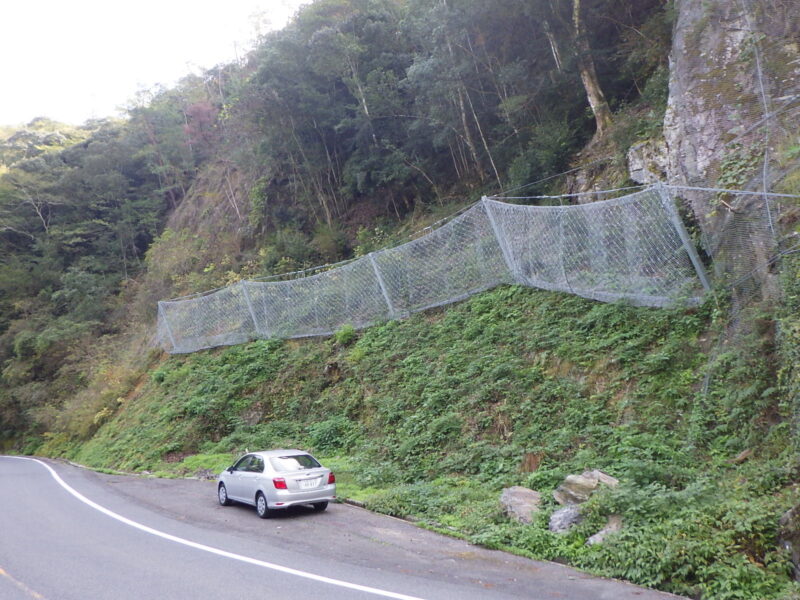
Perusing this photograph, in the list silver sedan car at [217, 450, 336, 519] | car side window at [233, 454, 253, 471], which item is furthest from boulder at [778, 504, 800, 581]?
car side window at [233, 454, 253, 471]

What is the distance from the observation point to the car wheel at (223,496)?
10.2m

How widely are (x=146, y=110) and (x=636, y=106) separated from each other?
3844 cm

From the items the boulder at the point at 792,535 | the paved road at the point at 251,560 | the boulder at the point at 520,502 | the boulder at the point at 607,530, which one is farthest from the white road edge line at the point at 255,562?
the boulder at the point at 792,535

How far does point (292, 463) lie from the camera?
9258 millimetres

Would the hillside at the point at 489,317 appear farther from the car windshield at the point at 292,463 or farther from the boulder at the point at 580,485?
the car windshield at the point at 292,463

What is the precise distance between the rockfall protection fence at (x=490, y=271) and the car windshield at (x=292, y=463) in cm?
586

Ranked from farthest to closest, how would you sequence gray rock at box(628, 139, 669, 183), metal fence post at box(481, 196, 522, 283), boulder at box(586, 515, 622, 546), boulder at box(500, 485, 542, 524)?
metal fence post at box(481, 196, 522, 283) < gray rock at box(628, 139, 669, 183) < boulder at box(500, 485, 542, 524) < boulder at box(586, 515, 622, 546)

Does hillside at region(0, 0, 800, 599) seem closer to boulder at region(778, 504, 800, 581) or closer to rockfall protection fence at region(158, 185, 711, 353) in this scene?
boulder at region(778, 504, 800, 581)

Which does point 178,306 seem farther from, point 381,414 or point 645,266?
point 645,266

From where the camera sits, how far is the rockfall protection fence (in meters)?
9.09

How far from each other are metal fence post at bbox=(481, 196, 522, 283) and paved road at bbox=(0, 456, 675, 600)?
6274 millimetres

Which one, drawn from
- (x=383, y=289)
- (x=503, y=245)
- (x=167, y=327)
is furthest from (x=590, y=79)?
(x=167, y=327)

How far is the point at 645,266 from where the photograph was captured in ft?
31.0

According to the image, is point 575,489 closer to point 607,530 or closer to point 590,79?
point 607,530
